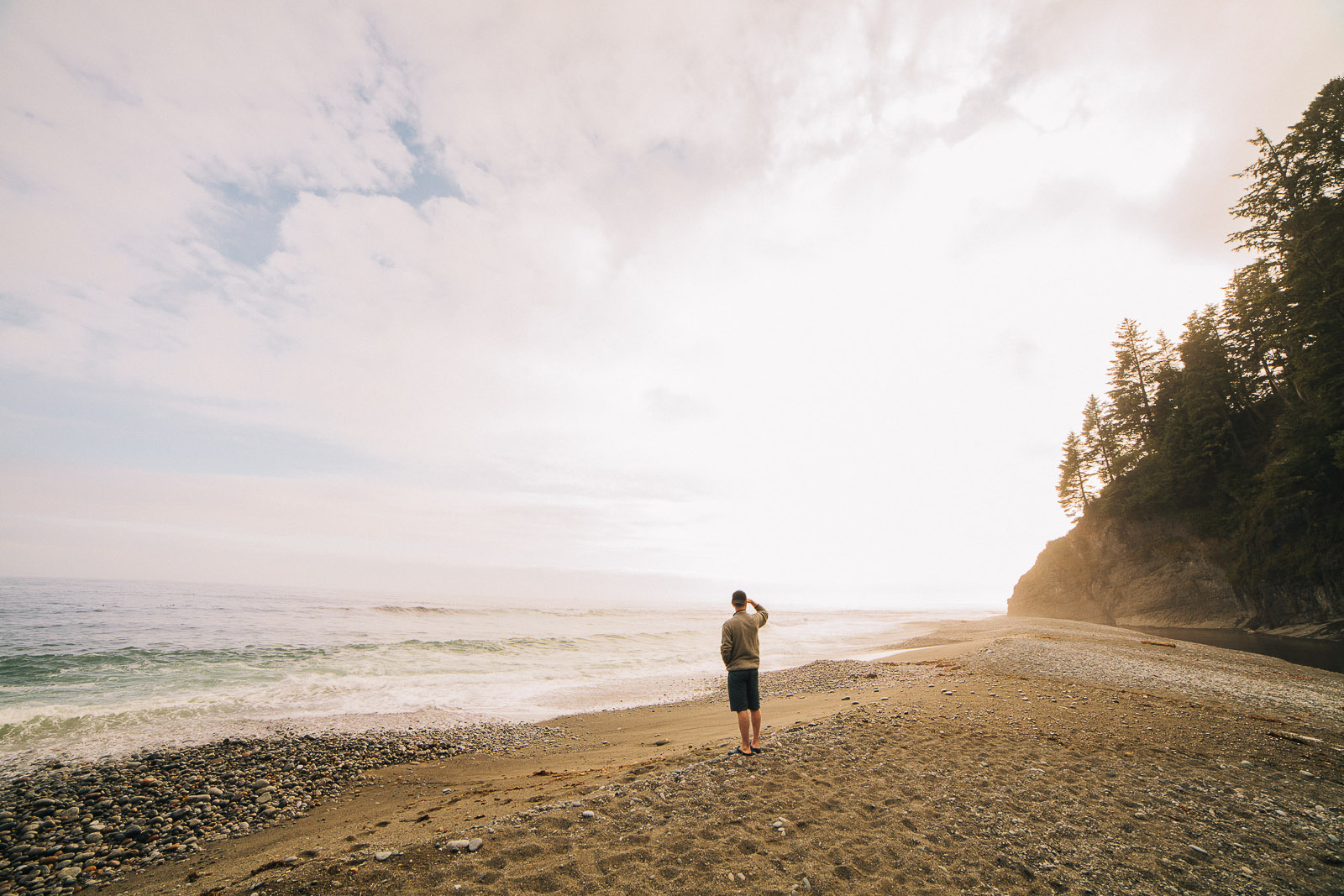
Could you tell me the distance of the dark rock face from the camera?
25875 mm

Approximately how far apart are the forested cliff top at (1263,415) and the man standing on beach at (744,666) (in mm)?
29536

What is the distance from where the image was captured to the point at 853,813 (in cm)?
557

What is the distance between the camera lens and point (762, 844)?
4926 mm

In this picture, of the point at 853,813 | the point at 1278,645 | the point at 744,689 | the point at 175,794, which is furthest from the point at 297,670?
the point at 1278,645

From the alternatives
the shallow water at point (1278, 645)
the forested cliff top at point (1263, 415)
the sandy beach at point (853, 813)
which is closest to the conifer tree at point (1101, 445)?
the forested cliff top at point (1263, 415)

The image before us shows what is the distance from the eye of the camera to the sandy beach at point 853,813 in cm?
446

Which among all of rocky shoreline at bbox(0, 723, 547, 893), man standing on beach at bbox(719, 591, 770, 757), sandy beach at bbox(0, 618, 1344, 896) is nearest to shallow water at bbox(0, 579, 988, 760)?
rocky shoreline at bbox(0, 723, 547, 893)

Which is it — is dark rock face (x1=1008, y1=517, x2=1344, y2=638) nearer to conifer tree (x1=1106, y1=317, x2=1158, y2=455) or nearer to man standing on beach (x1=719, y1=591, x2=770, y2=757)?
conifer tree (x1=1106, y1=317, x2=1158, y2=455)

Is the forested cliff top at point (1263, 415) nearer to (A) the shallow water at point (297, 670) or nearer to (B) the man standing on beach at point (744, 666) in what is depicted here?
(A) the shallow water at point (297, 670)

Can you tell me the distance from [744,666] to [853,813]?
279cm

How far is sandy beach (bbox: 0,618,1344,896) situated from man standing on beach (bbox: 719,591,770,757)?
1.21 feet

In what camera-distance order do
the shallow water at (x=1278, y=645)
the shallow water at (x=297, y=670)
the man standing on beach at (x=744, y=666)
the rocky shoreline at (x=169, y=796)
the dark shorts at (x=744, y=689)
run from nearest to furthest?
the rocky shoreline at (x=169, y=796)
the man standing on beach at (x=744, y=666)
the dark shorts at (x=744, y=689)
the shallow water at (x=297, y=670)
the shallow water at (x=1278, y=645)

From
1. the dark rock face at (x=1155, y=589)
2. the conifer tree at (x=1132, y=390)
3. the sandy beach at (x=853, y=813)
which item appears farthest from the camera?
the conifer tree at (x=1132, y=390)

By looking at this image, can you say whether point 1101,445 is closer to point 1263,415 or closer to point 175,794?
point 1263,415
